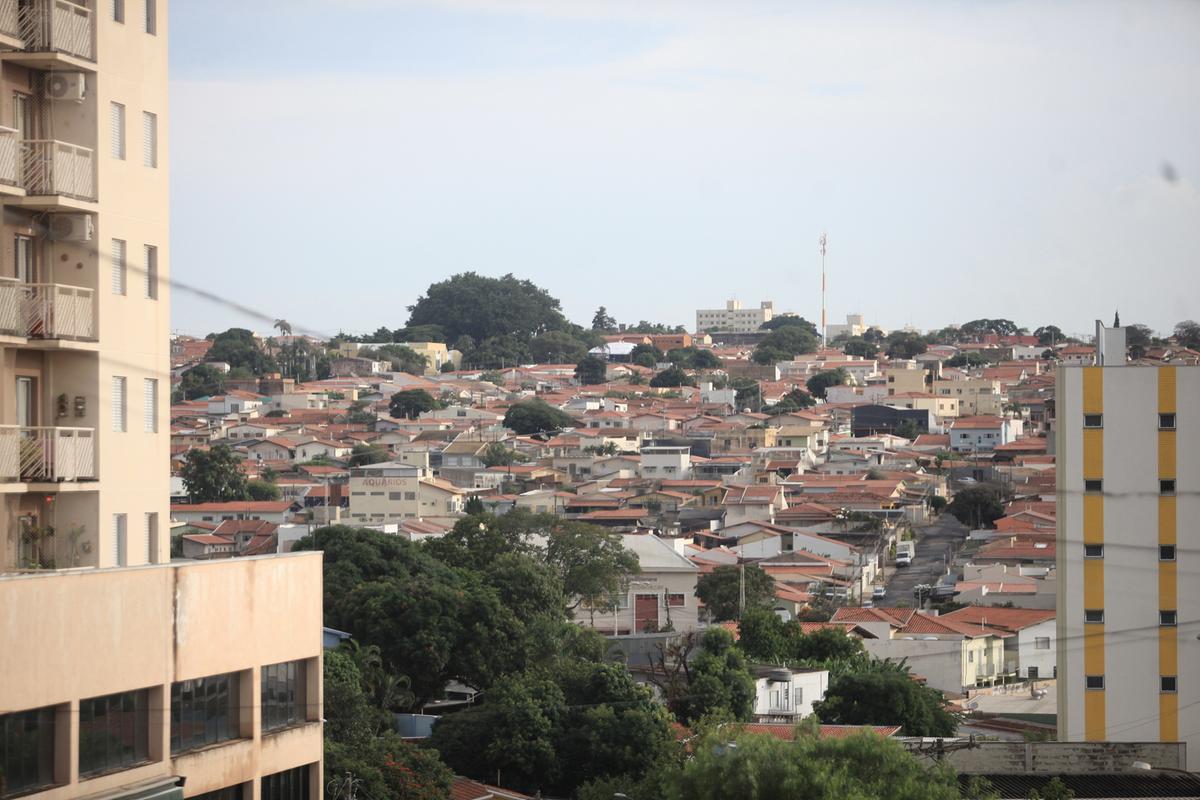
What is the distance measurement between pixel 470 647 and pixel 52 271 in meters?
11.2

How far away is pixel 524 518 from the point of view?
84.3 ft

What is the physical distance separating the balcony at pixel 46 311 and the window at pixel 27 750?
4.78 ft

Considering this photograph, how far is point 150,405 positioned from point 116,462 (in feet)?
0.97

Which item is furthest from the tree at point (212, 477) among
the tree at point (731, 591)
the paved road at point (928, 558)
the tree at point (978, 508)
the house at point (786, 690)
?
the house at point (786, 690)

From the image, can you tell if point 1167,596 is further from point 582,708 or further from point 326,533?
point 326,533

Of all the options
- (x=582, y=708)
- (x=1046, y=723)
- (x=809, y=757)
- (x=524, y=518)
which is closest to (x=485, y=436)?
(x=524, y=518)

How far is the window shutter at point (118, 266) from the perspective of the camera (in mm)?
6309

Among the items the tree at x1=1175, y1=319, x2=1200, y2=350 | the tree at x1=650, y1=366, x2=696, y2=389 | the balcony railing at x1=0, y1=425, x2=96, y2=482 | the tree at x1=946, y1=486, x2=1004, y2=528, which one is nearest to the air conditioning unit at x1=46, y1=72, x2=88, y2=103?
the balcony railing at x1=0, y1=425, x2=96, y2=482

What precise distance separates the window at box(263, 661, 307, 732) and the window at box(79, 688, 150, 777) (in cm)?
65

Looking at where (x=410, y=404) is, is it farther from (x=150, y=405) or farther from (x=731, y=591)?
(x=150, y=405)

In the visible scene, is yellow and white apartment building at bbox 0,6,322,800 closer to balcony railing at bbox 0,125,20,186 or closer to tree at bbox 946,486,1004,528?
balcony railing at bbox 0,125,20,186

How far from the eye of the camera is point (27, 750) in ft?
16.5

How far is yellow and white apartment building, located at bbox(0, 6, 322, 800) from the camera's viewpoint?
543 cm

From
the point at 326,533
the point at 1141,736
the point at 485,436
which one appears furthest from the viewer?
the point at 485,436
